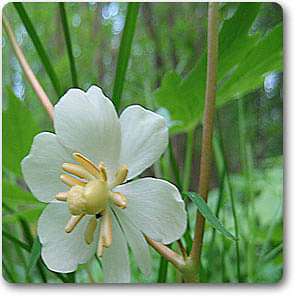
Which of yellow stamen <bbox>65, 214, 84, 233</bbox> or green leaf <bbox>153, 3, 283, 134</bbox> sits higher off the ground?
green leaf <bbox>153, 3, 283, 134</bbox>

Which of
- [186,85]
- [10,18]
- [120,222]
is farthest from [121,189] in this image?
[10,18]

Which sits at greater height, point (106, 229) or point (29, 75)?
point (29, 75)

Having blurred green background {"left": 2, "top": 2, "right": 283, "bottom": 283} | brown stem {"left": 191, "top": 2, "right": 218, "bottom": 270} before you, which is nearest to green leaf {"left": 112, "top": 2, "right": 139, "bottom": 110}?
blurred green background {"left": 2, "top": 2, "right": 283, "bottom": 283}

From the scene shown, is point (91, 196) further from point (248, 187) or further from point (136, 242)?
point (248, 187)

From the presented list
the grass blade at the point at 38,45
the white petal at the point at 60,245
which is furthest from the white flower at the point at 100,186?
the grass blade at the point at 38,45

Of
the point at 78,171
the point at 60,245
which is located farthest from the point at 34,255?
the point at 78,171

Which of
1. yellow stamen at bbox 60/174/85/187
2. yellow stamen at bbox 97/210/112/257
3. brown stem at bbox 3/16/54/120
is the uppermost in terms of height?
brown stem at bbox 3/16/54/120

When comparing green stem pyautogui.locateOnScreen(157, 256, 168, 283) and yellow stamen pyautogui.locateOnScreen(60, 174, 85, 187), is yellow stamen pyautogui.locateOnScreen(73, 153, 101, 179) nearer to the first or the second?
yellow stamen pyautogui.locateOnScreen(60, 174, 85, 187)

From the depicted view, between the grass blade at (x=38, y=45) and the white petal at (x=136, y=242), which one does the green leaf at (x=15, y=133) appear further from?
the white petal at (x=136, y=242)
